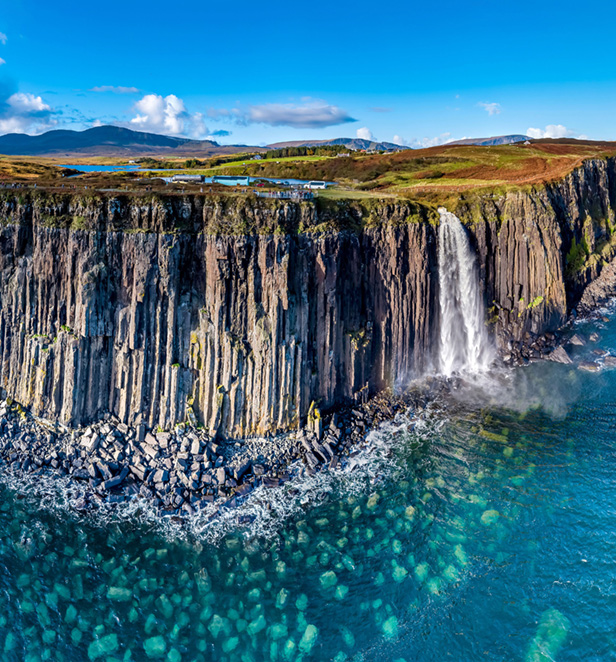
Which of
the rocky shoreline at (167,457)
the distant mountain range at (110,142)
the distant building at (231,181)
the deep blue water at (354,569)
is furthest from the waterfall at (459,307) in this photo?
the distant mountain range at (110,142)

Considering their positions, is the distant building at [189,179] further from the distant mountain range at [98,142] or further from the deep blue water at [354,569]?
the distant mountain range at [98,142]

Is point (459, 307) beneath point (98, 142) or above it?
beneath

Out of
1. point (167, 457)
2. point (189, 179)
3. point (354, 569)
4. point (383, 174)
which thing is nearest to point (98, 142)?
point (383, 174)

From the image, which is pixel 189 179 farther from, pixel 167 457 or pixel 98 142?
pixel 98 142

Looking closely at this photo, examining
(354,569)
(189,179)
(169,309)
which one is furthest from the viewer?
(189,179)

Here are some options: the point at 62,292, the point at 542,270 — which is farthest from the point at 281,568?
the point at 542,270

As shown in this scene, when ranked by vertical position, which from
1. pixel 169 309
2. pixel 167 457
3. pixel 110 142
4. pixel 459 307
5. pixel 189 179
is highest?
pixel 110 142

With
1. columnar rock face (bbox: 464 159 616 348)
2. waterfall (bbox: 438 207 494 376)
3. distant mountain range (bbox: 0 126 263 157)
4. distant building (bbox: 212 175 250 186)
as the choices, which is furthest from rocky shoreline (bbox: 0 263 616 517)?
distant mountain range (bbox: 0 126 263 157)
